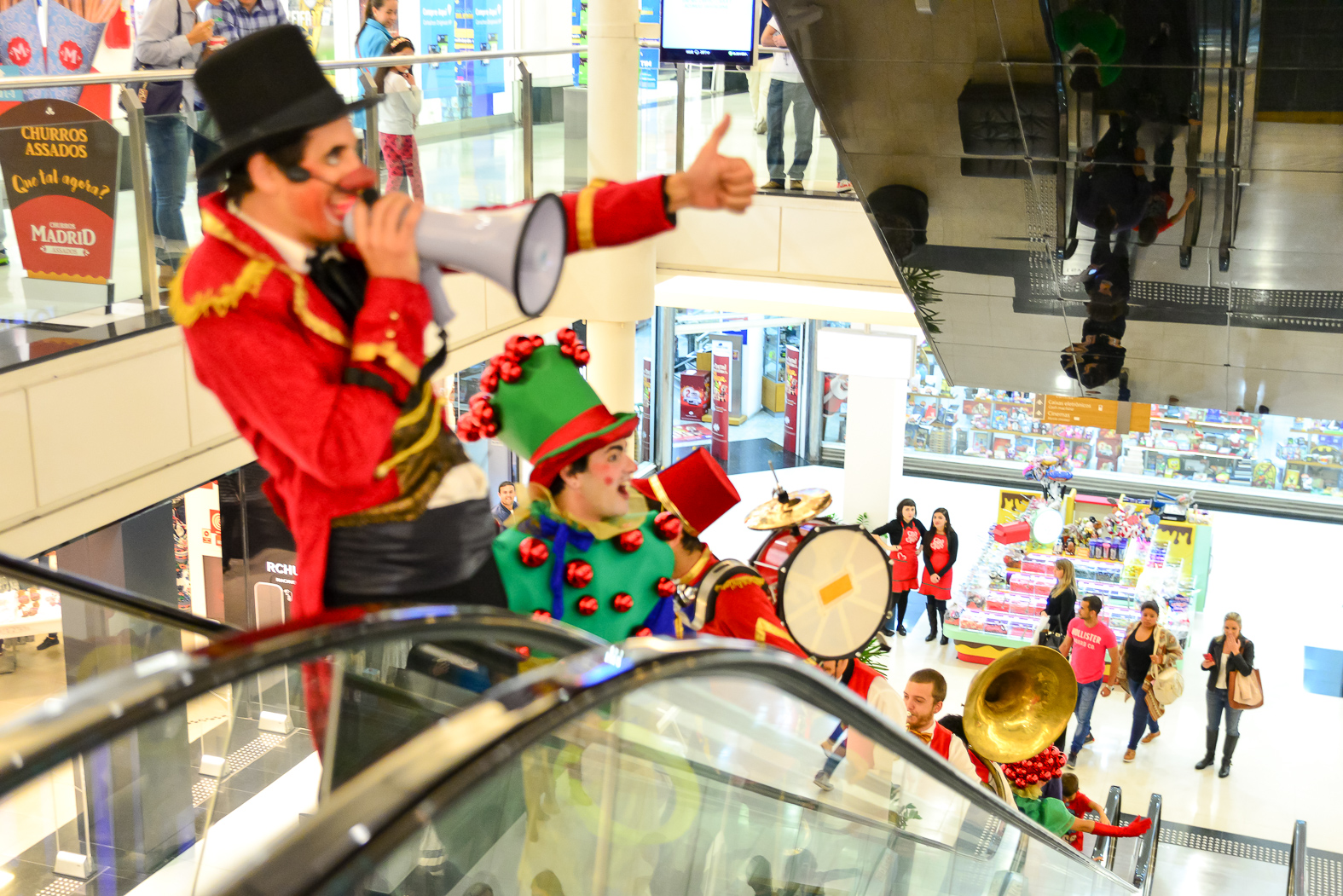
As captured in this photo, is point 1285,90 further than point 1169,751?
No

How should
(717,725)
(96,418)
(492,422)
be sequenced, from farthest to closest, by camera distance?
1. (96,418)
2. (492,422)
3. (717,725)

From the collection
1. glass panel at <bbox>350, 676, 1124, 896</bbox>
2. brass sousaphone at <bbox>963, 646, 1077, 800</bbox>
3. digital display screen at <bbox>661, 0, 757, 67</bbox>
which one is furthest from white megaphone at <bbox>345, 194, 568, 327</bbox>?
digital display screen at <bbox>661, 0, 757, 67</bbox>

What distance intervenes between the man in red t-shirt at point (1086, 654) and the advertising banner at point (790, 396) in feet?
25.2

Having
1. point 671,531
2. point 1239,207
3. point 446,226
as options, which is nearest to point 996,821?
point 671,531

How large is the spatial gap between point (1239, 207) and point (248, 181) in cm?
454

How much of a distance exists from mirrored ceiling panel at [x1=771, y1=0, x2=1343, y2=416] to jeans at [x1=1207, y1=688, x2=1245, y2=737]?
2.36 meters

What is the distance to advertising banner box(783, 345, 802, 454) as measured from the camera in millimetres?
16047

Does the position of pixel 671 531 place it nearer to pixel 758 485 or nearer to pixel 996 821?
pixel 996 821

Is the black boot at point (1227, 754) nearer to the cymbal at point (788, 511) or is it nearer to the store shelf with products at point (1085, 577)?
the store shelf with products at point (1085, 577)

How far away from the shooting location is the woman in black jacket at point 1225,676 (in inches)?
328

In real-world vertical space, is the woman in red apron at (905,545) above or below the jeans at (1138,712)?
above

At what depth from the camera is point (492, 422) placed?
3059 millimetres

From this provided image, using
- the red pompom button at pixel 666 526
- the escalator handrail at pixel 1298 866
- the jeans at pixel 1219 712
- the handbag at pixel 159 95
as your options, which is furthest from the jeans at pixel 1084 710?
the handbag at pixel 159 95

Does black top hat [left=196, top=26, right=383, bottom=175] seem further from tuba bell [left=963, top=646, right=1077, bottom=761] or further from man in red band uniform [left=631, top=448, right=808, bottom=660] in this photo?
tuba bell [left=963, top=646, right=1077, bottom=761]
